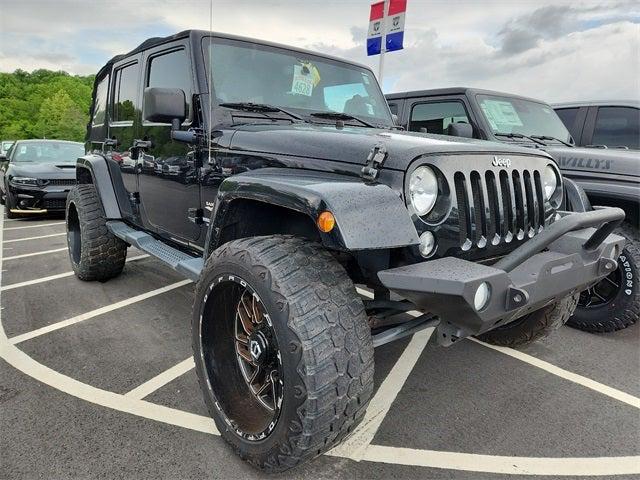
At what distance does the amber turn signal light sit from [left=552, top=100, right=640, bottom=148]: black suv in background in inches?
179

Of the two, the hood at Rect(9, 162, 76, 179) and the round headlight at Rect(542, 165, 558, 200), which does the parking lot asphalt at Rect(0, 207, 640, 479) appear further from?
the hood at Rect(9, 162, 76, 179)

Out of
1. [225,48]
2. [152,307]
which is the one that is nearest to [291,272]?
[225,48]

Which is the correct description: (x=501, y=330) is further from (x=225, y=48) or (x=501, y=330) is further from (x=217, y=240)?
(x=225, y=48)

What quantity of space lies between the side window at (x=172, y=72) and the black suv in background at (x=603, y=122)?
14.2ft

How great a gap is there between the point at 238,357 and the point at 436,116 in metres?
3.95

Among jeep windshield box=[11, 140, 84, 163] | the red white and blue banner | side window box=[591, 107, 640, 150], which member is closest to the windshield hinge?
side window box=[591, 107, 640, 150]

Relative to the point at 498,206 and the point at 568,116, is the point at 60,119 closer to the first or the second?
the point at 568,116

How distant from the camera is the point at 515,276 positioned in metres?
1.87

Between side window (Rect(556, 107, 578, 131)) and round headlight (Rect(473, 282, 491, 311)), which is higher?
side window (Rect(556, 107, 578, 131))

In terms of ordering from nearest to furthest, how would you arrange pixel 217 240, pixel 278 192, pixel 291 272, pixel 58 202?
pixel 291 272 < pixel 278 192 < pixel 217 240 < pixel 58 202

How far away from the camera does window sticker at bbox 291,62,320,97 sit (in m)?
3.12

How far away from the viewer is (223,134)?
107 inches

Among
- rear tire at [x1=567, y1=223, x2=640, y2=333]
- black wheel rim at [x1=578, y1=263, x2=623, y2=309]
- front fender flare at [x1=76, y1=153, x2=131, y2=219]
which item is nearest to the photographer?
rear tire at [x1=567, y1=223, x2=640, y2=333]

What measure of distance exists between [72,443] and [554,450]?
2.32 m
